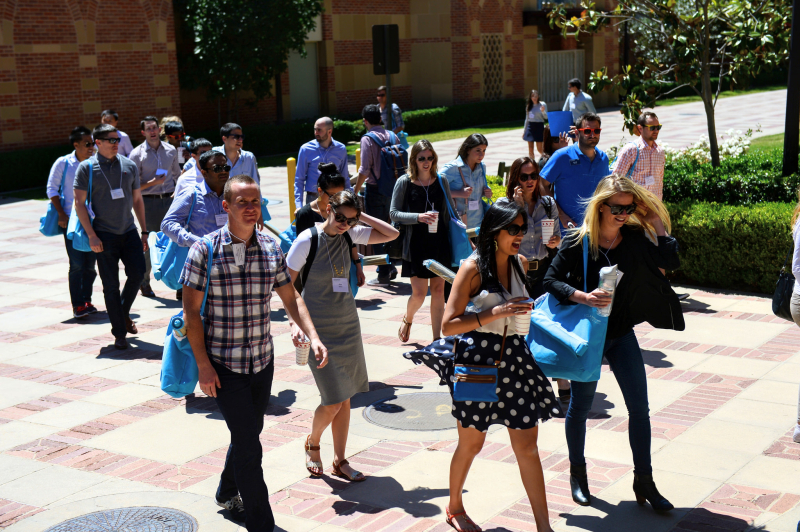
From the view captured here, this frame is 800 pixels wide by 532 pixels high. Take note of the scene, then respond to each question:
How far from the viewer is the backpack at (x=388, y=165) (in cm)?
1082

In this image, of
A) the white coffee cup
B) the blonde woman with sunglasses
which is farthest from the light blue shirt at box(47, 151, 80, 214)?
the blonde woman with sunglasses

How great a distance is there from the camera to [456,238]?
25.8 ft

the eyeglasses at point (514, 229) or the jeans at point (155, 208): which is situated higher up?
the eyeglasses at point (514, 229)

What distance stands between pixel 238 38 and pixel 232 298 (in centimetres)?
2255

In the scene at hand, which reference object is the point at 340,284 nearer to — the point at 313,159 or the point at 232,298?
the point at 232,298

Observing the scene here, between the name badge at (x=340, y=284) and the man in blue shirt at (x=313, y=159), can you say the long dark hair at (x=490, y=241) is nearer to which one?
the name badge at (x=340, y=284)

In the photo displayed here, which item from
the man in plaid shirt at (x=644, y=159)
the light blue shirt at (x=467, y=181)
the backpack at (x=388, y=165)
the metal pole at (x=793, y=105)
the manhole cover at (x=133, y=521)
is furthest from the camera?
the backpack at (x=388, y=165)

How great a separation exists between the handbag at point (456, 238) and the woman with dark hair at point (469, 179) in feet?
0.92

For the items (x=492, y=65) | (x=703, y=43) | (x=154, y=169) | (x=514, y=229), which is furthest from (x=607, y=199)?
(x=492, y=65)

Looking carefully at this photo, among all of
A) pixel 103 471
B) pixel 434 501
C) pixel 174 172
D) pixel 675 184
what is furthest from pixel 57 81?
pixel 434 501

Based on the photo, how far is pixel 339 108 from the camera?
1270 inches

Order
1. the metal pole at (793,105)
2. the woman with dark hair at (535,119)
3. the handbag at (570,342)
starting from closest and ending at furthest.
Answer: the handbag at (570,342) < the metal pole at (793,105) < the woman with dark hair at (535,119)

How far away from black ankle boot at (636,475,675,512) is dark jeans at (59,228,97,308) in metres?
6.88

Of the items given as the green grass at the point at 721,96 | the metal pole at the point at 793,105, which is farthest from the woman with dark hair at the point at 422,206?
the green grass at the point at 721,96
